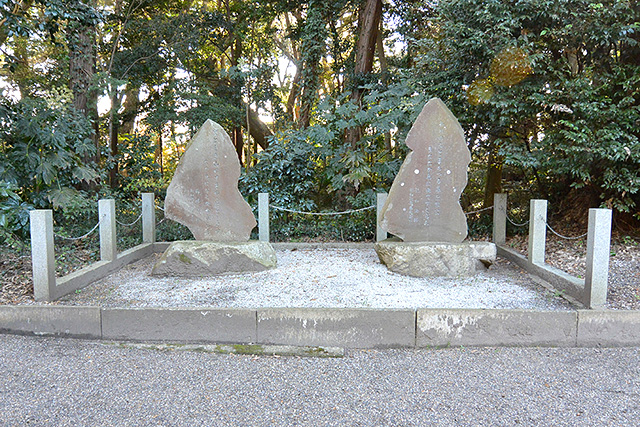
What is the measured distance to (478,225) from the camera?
8.04 metres

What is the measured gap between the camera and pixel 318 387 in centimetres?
278

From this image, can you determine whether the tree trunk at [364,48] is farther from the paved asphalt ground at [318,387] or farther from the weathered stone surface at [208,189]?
the paved asphalt ground at [318,387]

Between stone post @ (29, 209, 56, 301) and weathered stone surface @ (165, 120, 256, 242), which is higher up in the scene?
weathered stone surface @ (165, 120, 256, 242)

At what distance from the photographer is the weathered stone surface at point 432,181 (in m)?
5.39

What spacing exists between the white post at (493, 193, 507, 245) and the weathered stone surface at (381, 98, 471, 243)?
1.61 metres

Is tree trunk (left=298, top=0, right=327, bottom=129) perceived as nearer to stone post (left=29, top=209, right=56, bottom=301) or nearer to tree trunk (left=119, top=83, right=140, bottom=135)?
tree trunk (left=119, top=83, right=140, bottom=135)

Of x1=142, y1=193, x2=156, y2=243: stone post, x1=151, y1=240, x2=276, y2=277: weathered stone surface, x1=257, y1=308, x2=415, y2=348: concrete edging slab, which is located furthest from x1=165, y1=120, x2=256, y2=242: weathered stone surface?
x1=257, y1=308, x2=415, y2=348: concrete edging slab

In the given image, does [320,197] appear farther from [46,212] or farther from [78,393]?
[78,393]

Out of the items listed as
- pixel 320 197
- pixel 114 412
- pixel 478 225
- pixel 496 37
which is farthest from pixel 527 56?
pixel 114 412

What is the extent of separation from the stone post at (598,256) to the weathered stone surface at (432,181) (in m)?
1.70

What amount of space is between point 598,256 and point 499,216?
2.98m

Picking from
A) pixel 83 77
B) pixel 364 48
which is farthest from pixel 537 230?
pixel 83 77

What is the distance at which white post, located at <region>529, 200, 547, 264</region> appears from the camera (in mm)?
5199

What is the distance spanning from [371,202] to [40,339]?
5.51m
